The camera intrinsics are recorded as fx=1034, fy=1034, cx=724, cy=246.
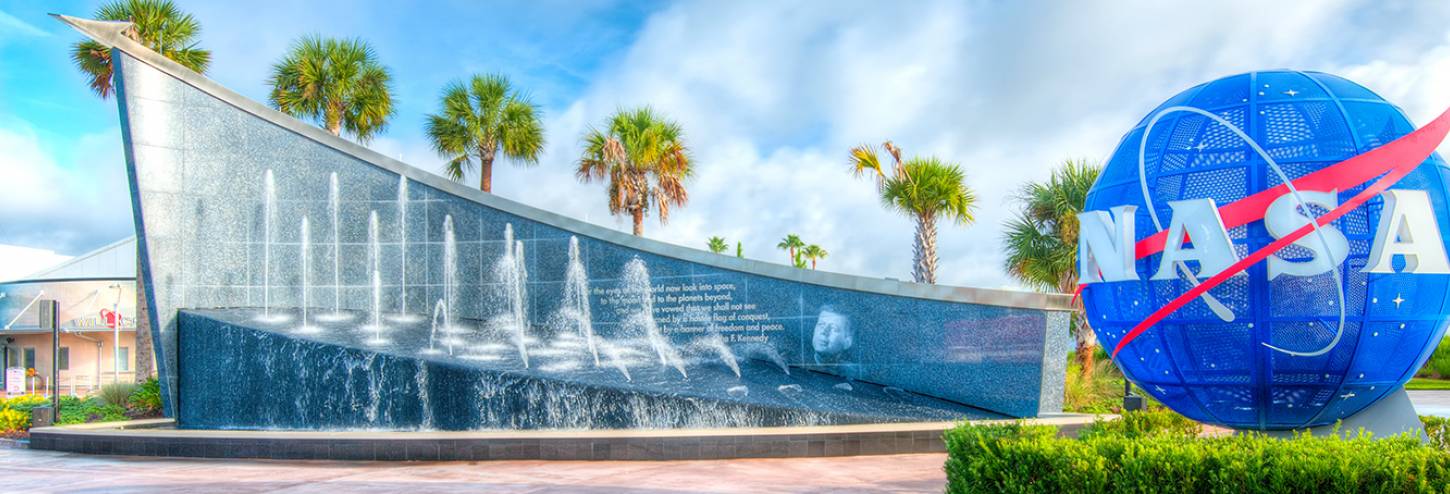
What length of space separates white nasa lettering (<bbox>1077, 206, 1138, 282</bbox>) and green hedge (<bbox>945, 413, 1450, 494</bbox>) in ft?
4.31

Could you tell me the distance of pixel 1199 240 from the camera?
7684mm

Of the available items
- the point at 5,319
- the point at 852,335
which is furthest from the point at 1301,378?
the point at 5,319

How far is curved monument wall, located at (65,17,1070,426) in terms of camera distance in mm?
17125

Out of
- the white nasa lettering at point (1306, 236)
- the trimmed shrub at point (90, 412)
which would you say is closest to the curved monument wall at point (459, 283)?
the trimmed shrub at point (90, 412)

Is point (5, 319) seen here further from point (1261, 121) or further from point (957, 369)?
point (1261, 121)

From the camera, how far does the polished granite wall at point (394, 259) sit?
58.5ft

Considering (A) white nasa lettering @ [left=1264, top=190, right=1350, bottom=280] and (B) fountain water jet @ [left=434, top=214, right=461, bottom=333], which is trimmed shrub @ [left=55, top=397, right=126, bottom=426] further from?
(A) white nasa lettering @ [left=1264, top=190, right=1350, bottom=280]

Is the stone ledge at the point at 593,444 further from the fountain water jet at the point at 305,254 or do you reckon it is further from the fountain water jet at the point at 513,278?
the fountain water jet at the point at 305,254

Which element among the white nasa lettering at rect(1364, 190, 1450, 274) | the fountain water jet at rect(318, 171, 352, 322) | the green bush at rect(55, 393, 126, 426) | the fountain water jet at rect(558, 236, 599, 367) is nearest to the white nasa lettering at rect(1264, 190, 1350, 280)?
the white nasa lettering at rect(1364, 190, 1450, 274)

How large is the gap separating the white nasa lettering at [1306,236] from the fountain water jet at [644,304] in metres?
12.4

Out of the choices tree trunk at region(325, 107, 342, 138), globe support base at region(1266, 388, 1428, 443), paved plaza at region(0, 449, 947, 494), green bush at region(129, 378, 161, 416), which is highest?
tree trunk at region(325, 107, 342, 138)

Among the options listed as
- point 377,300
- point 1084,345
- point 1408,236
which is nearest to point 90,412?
point 377,300

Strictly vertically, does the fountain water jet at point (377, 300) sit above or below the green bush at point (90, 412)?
above

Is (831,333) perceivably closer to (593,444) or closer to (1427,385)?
(593,444)
